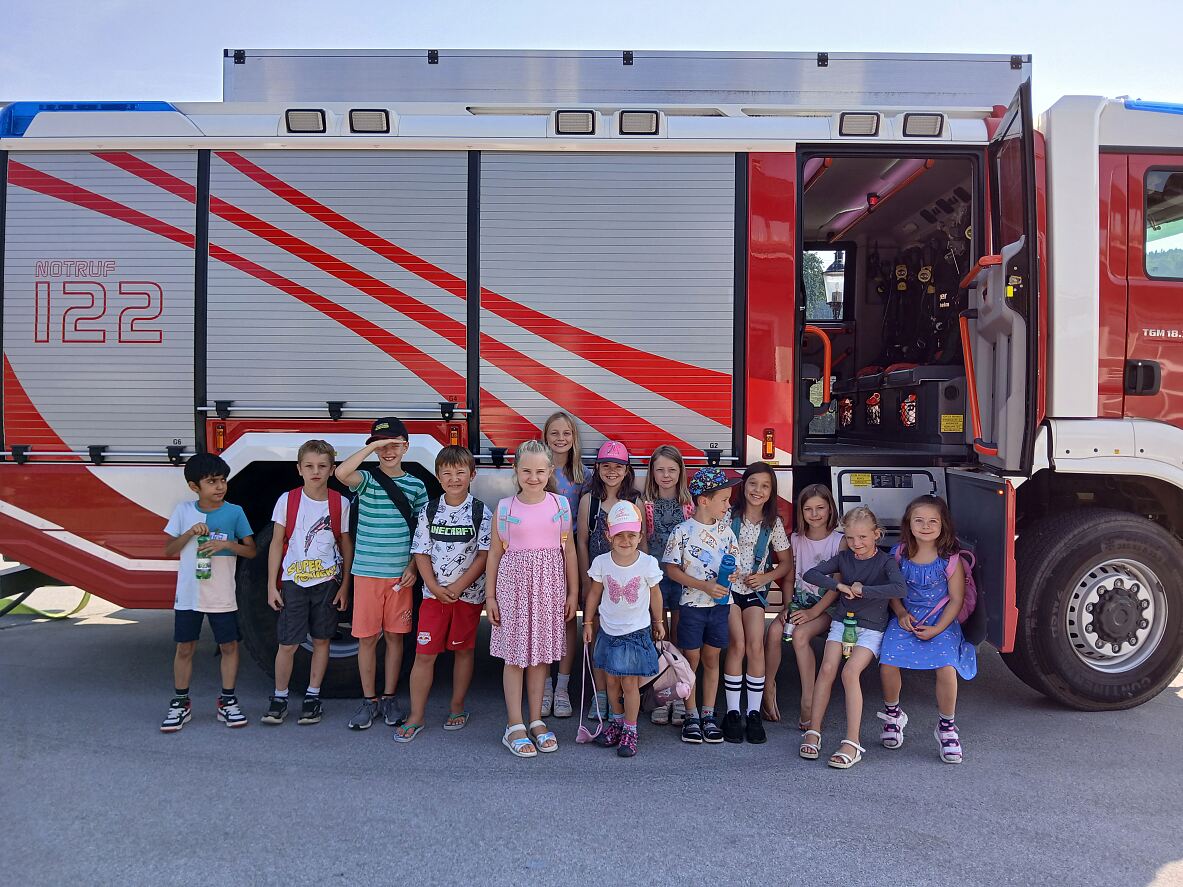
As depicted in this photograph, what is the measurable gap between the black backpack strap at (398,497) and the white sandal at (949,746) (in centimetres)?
265

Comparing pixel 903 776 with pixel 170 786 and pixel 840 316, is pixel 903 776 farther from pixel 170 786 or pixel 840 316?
pixel 840 316

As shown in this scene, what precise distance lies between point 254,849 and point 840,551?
2817 millimetres

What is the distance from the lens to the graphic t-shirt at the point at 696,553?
13.1 feet

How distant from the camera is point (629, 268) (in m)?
4.44

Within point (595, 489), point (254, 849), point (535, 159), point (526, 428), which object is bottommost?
point (254, 849)

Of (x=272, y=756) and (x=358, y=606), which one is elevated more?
(x=358, y=606)

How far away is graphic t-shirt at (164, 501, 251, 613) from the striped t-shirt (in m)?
0.61

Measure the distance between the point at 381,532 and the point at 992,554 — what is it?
118 inches

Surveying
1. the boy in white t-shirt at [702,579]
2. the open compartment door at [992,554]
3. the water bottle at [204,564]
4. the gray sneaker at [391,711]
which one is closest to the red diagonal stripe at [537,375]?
the boy in white t-shirt at [702,579]

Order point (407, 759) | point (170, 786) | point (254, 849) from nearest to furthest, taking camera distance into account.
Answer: point (254, 849)
point (170, 786)
point (407, 759)

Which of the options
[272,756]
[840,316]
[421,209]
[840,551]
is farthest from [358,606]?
[840,316]

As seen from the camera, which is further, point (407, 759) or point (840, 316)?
point (840, 316)

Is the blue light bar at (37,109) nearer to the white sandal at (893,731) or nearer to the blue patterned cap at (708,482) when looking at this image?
the blue patterned cap at (708,482)

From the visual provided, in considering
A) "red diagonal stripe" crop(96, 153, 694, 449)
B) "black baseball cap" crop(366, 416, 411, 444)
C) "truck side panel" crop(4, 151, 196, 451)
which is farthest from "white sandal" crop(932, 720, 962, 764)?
"truck side panel" crop(4, 151, 196, 451)
